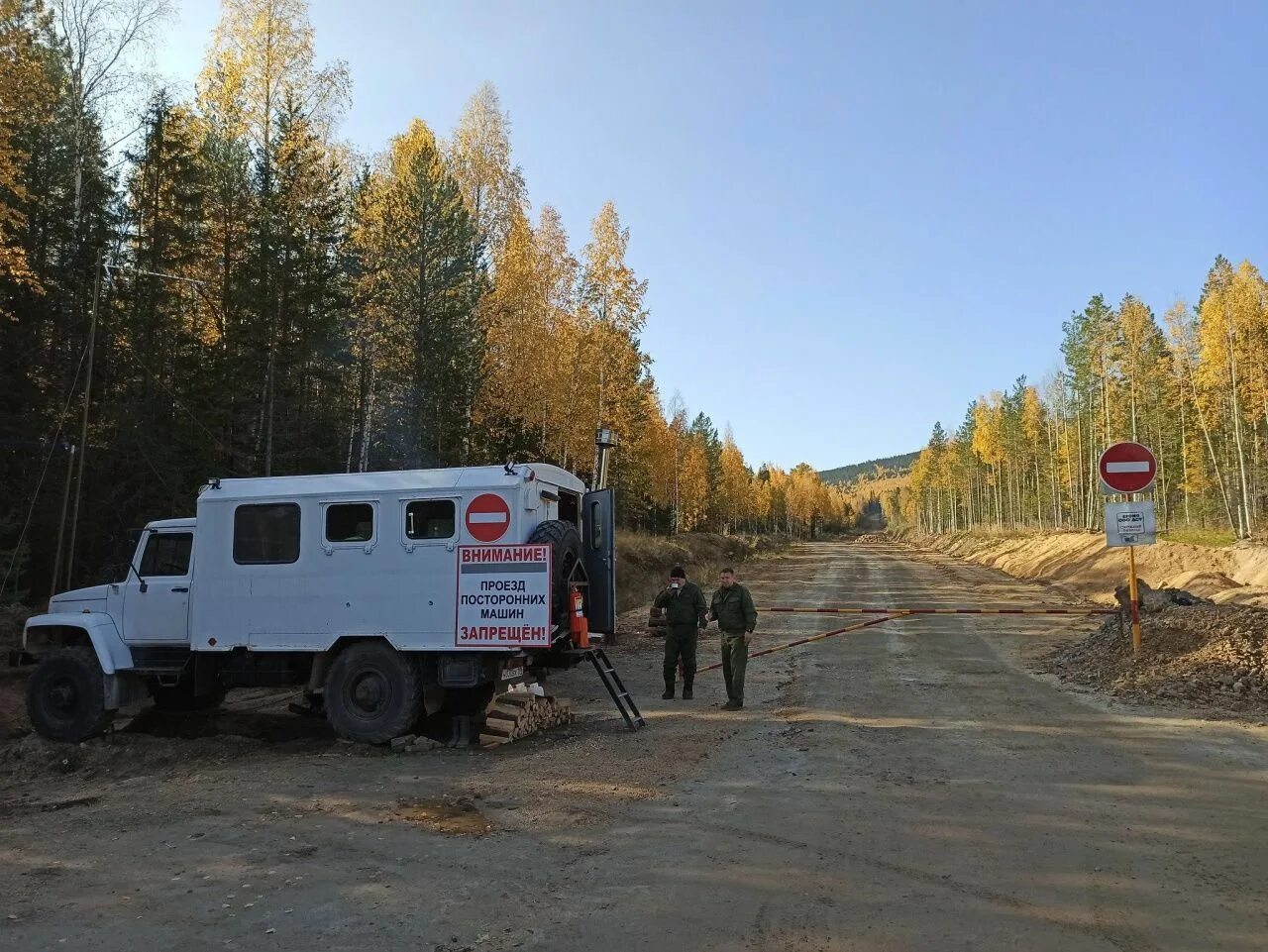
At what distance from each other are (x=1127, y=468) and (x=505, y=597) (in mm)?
8445

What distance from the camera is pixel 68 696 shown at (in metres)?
9.20

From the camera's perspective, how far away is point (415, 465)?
2322 cm

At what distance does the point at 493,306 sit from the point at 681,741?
19.4 meters

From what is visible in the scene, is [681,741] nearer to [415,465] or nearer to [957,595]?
[415,465]

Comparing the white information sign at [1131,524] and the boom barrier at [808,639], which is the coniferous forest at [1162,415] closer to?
the boom barrier at [808,639]

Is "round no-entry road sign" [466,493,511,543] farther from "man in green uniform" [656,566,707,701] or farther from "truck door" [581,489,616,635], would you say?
"man in green uniform" [656,566,707,701]

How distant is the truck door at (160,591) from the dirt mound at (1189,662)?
37.5 ft

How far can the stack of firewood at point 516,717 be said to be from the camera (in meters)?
8.59

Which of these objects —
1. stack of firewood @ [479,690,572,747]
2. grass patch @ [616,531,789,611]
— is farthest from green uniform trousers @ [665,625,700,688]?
grass patch @ [616,531,789,611]

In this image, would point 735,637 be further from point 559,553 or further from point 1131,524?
point 1131,524

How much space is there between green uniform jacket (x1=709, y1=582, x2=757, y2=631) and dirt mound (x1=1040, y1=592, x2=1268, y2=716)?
4.76m

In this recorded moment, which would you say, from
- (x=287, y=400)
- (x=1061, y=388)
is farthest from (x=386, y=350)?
(x=1061, y=388)

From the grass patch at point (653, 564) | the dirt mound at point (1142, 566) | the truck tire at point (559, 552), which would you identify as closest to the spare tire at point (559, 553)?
the truck tire at point (559, 552)

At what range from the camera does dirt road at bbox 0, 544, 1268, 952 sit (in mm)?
4141
